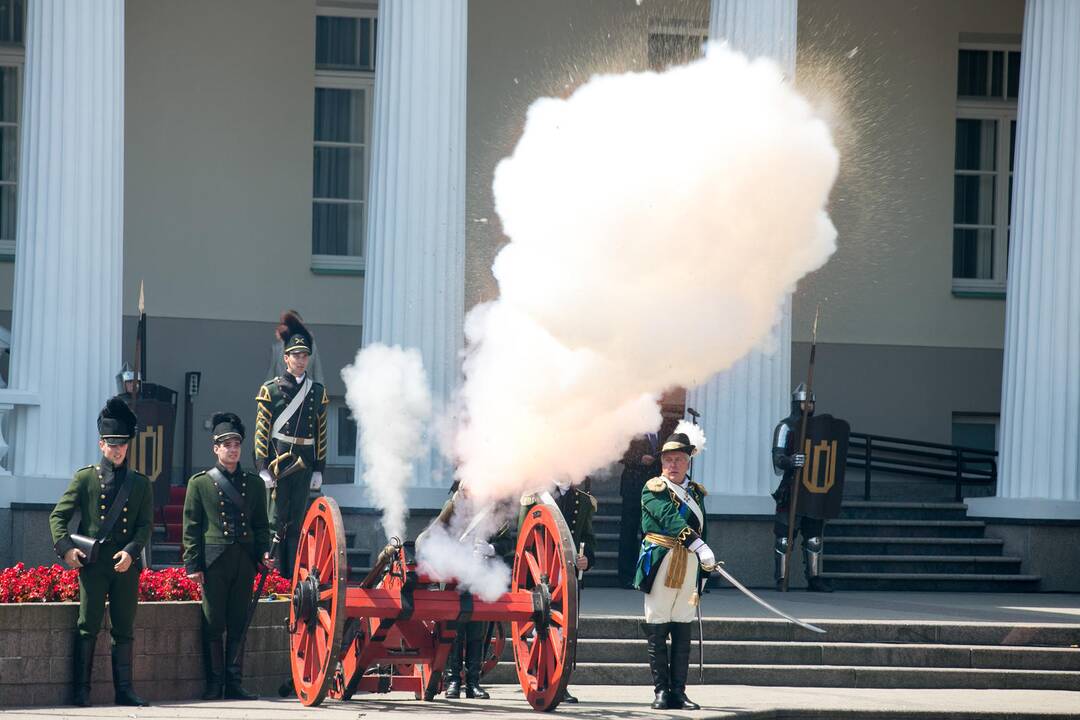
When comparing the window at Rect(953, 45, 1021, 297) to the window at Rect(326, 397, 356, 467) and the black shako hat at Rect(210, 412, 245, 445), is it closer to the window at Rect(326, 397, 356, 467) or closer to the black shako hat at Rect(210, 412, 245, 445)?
the window at Rect(326, 397, 356, 467)

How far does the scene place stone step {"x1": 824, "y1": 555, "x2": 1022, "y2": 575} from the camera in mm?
20516

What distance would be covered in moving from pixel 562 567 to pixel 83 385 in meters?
8.59

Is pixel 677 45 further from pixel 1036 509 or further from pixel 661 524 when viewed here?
pixel 661 524

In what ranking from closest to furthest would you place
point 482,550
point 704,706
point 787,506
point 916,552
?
point 482,550
point 704,706
point 787,506
point 916,552

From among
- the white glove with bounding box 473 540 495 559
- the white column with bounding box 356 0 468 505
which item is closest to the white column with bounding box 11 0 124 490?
the white column with bounding box 356 0 468 505

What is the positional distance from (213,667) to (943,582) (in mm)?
10155

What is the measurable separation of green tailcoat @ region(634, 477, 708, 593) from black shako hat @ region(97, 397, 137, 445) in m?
3.74

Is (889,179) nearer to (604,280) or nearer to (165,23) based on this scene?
(165,23)

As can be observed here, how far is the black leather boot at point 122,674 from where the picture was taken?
40.6ft

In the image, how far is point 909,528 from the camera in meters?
21.3

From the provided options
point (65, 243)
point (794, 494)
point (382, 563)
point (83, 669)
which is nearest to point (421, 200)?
point (65, 243)

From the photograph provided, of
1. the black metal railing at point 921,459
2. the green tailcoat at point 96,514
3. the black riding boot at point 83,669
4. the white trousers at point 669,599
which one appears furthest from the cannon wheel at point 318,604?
the black metal railing at point 921,459

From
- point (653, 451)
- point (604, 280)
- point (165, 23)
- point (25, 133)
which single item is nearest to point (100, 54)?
point (25, 133)

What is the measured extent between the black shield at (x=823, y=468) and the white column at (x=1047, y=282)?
97.7 inches
